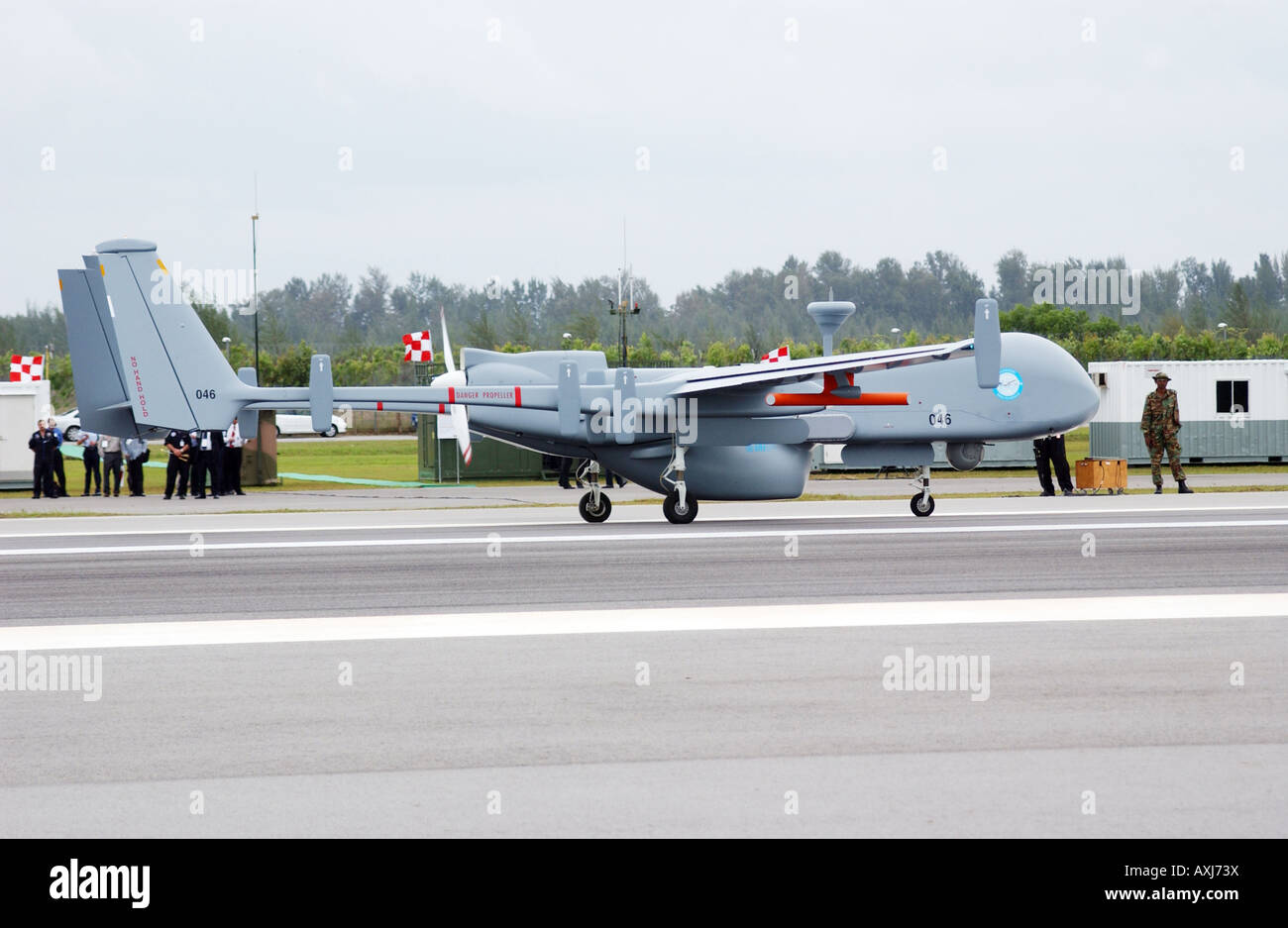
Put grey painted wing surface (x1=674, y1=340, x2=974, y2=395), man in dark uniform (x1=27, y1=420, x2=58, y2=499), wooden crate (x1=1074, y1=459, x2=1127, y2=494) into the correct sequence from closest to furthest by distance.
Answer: grey painted wing surface (x1=674, y1=340, x2=974, y2=395) → wooden crate (x1=1074, y1=459, x2=1127, y2=494) → man in dark uniform (x1=27, y1=420, x2=58, y2=499)

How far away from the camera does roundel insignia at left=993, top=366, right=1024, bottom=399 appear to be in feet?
74.1

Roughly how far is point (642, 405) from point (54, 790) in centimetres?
1516

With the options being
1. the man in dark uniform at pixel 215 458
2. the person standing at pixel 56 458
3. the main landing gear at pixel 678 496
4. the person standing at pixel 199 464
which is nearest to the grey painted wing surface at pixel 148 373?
the main landing gear at pixel 678 496

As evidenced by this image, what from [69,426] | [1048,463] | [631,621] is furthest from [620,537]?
[69,426]

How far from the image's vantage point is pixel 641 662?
996 centimetres

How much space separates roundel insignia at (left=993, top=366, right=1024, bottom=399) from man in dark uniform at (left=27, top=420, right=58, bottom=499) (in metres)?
22.6

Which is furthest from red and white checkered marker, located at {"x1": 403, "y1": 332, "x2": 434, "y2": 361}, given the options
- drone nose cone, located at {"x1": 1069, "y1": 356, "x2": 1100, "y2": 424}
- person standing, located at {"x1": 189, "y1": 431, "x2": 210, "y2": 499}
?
drone nose cone, located at {"x1": 1069, "y1": 356, "x2": 1100, "y2": 424}

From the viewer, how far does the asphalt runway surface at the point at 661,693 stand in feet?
20.9

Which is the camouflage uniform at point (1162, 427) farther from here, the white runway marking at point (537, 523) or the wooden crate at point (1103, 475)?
the white runway marking at point (537, 523)

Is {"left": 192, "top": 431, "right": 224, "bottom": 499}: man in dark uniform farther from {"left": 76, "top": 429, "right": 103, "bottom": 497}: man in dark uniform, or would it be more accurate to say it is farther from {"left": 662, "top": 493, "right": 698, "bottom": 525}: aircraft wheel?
{"left": 662, "top": 493, "right": 698, "bottom": 525}: aircraft wheel

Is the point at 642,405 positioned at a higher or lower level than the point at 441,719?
higher
